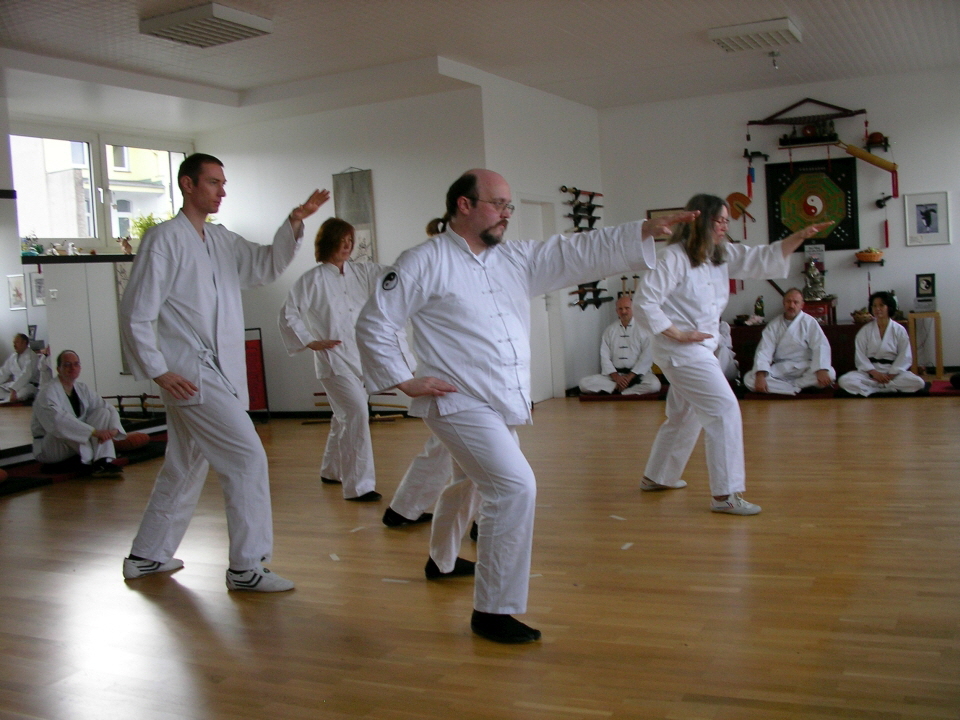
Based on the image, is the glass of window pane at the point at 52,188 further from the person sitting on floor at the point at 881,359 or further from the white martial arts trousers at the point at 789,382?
the person sitting on floor at the point at 881,359

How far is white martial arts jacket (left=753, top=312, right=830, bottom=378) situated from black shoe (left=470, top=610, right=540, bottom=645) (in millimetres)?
6108

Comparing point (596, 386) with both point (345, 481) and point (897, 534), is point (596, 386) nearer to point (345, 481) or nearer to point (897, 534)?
point (345, 481)

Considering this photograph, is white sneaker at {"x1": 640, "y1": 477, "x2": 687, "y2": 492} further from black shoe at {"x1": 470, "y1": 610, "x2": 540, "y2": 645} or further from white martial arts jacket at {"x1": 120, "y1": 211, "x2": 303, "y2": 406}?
white martial arts jacket at {"x1": 120, "y1": 211, "x2": 303, "y2": 406}

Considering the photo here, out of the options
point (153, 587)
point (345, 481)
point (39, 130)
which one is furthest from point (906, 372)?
point (39, 130)

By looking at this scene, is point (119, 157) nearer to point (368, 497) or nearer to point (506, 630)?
point (368, 497)

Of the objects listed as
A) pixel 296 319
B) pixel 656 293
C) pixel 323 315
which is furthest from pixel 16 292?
pixel 656 293

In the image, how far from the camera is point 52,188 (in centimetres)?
846

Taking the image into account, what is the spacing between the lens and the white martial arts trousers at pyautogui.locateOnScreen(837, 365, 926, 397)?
25.7ft

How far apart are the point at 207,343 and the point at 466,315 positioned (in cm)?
116

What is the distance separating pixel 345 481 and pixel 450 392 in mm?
2390

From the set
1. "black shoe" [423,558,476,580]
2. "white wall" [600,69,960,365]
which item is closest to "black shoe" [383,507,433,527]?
"black shoe" [423,558,476,580]

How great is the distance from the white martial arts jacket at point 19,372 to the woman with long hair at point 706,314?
4.77m

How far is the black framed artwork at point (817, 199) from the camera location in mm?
9492

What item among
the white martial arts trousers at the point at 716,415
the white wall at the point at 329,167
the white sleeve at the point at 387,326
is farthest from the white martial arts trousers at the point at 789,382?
the white sleeve at the point at 387,326
